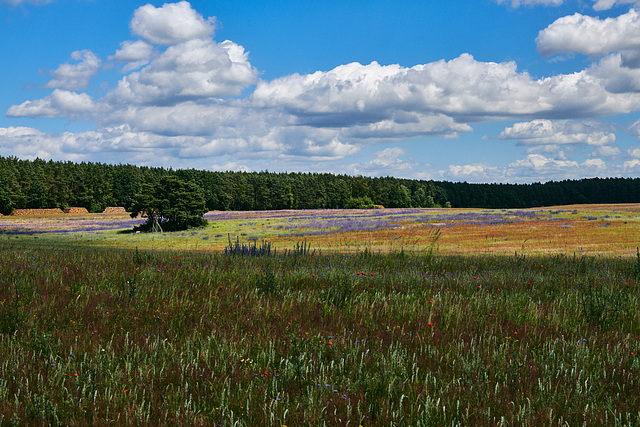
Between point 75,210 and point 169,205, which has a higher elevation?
point 169,205

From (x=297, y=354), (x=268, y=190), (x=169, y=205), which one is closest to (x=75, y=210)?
(x=268, y=190)

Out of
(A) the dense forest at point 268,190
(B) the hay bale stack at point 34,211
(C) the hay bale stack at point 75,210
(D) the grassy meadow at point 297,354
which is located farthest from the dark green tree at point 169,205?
(C) the hay bale stack at point 75,210

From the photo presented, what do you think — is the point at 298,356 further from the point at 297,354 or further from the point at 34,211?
the point at 34,211

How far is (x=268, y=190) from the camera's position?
433 feet

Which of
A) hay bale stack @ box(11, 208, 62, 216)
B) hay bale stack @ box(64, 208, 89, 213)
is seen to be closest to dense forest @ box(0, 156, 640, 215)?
hay bale stack @ box(11, 208, 62, 216)

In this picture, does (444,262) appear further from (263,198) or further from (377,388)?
(263,198)

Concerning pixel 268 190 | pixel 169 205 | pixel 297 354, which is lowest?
pixel 297 354

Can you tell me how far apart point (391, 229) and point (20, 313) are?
45.9 m

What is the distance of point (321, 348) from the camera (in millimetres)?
4344

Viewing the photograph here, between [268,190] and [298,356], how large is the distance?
12928 centimetres

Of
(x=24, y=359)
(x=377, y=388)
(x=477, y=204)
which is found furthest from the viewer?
(x=477, y=204)

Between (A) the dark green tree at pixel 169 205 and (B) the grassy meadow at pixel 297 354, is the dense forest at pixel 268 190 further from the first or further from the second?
(B) the grassy meadow at pixel 297 354

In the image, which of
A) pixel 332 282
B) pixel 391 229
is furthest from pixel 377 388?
pixel 391 229

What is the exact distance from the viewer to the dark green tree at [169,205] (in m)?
51.4
